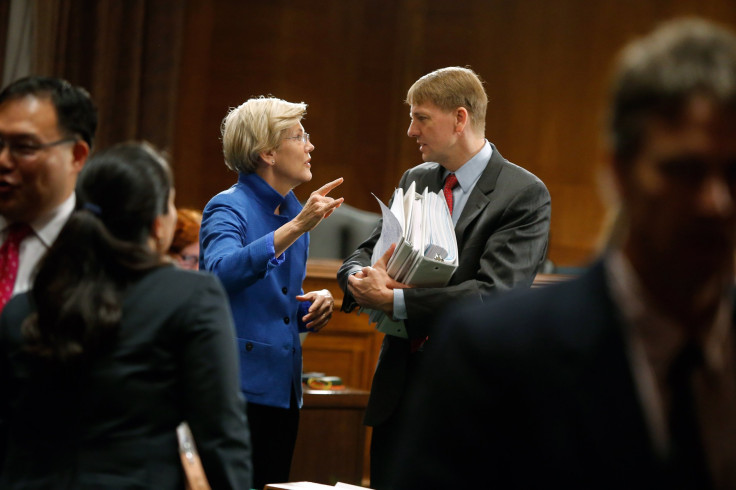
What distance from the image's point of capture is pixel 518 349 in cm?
102

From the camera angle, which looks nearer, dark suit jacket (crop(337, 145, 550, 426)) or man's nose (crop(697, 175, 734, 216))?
man's nose (crop(697, 175, 734, 216))

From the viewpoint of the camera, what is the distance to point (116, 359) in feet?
5.24

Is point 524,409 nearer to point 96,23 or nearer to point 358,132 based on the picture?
point 96,23

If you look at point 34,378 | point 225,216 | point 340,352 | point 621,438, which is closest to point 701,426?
point 621,438

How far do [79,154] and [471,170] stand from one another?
138 centimetres

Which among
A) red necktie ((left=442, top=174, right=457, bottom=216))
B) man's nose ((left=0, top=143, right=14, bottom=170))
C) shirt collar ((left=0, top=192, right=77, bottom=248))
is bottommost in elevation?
shirt collar ((left=0, top=192, right=77, bottom=248))

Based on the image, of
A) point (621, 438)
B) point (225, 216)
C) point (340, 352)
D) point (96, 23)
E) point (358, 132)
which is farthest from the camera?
point (358, 132)

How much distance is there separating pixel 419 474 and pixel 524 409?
140mm

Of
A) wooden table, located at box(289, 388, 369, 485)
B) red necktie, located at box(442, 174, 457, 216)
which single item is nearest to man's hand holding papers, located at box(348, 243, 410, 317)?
red necktie, located at box(442, 174, 457, 216)

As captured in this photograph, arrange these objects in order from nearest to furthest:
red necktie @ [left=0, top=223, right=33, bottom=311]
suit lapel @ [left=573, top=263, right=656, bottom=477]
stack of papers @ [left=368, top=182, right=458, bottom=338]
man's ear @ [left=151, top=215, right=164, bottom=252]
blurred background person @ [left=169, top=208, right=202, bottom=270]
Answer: suit lapel @ [left=573, top=263, right=656, bottom=477]
man's ear @ [left=151, top=215, right=164, bottom=252]
red necktie @ [left=0, top=223, right=33, bottom=311]
stack of papers @ [left=368, top=182, right=458, bottom=338]
blurred background person @ [left=169, top=208, right=202, bottom=270]

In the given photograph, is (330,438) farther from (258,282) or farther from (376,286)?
(376,286)

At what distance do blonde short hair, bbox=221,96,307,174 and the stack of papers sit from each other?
1.62 ft

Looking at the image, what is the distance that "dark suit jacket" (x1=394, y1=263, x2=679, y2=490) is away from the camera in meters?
0.97

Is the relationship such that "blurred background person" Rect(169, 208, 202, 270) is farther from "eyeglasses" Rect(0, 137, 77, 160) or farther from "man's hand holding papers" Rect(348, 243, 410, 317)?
"eyeglasses" Rect(0, 137, 77, 160)
